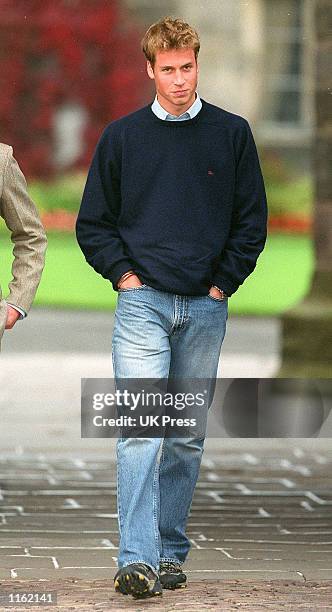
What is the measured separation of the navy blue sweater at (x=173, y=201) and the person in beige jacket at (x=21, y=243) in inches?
7.4

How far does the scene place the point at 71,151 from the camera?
76.9ft

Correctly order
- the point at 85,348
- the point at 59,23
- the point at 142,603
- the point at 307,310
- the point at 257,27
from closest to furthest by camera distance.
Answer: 1. the point at 142,603
2. the point at 307,310
3. the point at 85,348
4. the point at 59,23
5. the point at 257,27

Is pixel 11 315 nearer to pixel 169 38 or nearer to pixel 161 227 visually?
pixel 161 227

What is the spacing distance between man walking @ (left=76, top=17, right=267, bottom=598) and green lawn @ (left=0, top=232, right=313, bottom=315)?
606 centimetres

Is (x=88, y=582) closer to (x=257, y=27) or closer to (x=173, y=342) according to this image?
(x=173, y=342)

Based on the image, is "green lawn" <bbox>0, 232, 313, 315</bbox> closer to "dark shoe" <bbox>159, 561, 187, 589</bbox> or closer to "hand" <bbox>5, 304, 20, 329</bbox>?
"dark shoe" <bbox>159, 561, 187, 589</bbox>

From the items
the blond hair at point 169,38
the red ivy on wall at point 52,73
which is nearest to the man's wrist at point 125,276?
the blond hair at point 169,38

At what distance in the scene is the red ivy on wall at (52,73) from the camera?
1930 cm

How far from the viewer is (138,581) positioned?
5254 mm

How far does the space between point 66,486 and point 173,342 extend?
8.56 ft

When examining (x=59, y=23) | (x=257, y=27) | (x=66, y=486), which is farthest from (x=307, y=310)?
(x=257, y=27)

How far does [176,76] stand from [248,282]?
6.74 metres

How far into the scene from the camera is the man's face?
17.4ft

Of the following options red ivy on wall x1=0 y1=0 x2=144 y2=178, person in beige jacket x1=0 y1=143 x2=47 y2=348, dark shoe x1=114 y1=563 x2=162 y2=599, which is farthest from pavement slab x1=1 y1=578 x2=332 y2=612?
red ivy on wall x1=0 y1=0 x2=144 y2=178
